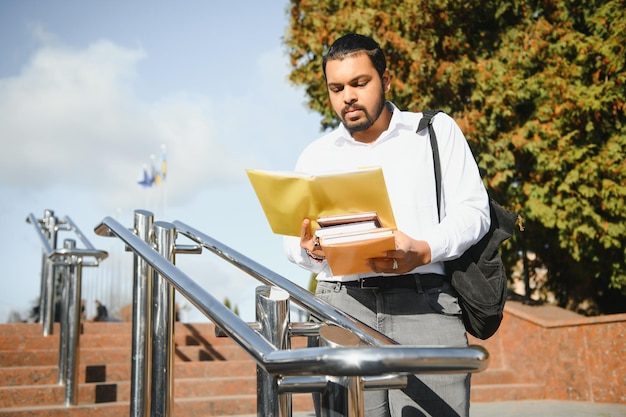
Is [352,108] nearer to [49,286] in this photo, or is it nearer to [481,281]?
[481,281]

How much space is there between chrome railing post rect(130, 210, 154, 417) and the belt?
0.99m

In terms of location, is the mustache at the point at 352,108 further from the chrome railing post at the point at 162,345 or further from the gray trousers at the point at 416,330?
the chrome railing post at the point at 162,345

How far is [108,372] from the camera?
5.65m

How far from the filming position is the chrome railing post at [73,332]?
468 centimetres

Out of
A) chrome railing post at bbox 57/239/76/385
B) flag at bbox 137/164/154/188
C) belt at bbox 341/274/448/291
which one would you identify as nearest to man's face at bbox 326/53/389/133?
belt at bbox 341/274/448/291

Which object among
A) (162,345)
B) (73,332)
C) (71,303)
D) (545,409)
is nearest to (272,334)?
(162,345)

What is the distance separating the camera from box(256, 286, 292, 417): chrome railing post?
54.9 inches

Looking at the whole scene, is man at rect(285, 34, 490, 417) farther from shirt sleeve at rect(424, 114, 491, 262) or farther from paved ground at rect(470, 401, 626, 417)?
paved ground at rect(470, 401, 626, 417)

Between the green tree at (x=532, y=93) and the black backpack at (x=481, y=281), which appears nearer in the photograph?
the black backpack at (x=481, y=281)

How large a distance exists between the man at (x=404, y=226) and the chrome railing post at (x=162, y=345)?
2.30ft

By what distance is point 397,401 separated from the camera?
74.4 inches

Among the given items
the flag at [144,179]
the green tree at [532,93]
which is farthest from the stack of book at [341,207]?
the flag at [144,179]

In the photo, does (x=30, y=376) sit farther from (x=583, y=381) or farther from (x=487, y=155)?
(x=487, y=155)

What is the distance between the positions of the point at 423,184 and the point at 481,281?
14.2 inches
